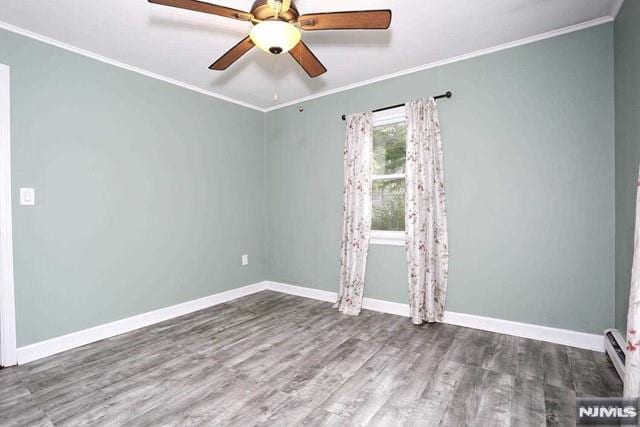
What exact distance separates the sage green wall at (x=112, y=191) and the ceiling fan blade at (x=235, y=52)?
1.39 meters

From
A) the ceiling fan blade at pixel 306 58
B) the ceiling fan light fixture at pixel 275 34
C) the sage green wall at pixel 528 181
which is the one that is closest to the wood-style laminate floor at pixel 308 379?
the sage green wall at pixel 528 181

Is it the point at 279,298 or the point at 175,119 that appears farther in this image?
the point at 279,298

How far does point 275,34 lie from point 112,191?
2271 millimetres

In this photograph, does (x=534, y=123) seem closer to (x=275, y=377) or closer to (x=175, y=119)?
(x=275, y=377)

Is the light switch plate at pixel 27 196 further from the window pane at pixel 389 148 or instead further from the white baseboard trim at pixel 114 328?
the window pane at pixel 389 148

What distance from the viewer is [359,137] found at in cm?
350

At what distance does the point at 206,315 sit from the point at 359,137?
2640 mm

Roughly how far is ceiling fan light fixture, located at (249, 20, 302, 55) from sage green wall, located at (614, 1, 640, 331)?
216 centimetres

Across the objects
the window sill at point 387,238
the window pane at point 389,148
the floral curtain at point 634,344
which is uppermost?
the window pane at point 389,148

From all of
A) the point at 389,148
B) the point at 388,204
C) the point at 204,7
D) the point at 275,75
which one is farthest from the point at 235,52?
the point at 388,204

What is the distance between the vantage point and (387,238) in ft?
11.3

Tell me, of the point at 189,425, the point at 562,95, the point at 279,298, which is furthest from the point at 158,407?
the point at 562,95

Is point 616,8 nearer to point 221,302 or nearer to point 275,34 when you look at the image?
point 275,34

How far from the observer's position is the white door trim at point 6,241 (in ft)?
7.54
